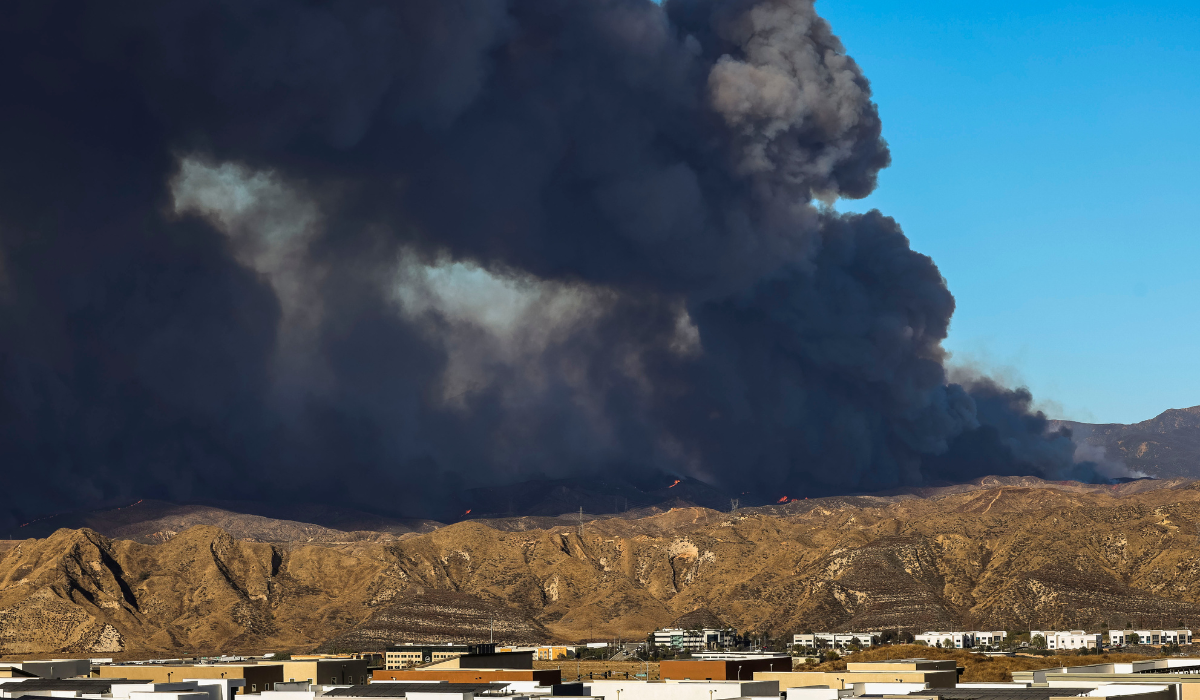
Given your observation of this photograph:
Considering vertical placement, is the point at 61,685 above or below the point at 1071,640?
below

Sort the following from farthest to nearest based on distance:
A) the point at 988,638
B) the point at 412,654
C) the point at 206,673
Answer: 1. the point at 988,638
2. the point at 412,654
3. the point at 206,673

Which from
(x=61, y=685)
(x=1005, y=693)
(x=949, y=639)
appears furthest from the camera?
(x=949, y=639)

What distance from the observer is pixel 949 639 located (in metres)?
158

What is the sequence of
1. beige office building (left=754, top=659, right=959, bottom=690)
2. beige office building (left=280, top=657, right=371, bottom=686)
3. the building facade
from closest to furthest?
beige office building (left=754, top=659, right=959, bottom=690) < beige office building (left=280, top=657, right=371, bottom=686) < the building facade

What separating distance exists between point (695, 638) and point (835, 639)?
18.4m

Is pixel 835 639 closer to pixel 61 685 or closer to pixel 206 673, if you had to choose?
pixel 206 673

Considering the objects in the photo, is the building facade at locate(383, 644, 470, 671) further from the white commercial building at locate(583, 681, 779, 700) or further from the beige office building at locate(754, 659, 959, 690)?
the white commercial building at locate(583, 681, 779, 700)

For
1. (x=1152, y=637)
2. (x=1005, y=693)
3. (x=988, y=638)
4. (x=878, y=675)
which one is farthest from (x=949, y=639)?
(x=1005, y=693)

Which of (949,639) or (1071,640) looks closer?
(1071,640)

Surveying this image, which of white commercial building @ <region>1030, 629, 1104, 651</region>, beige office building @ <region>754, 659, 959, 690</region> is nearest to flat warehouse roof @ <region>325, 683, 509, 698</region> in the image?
beige office building @ <region>754, 659, 959, 690</region>

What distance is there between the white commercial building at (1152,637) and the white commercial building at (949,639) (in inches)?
596

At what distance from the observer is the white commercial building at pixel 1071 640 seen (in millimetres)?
149000

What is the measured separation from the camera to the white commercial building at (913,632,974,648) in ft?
516

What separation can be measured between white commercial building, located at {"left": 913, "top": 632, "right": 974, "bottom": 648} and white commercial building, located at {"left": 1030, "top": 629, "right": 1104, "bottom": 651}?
692 cm
